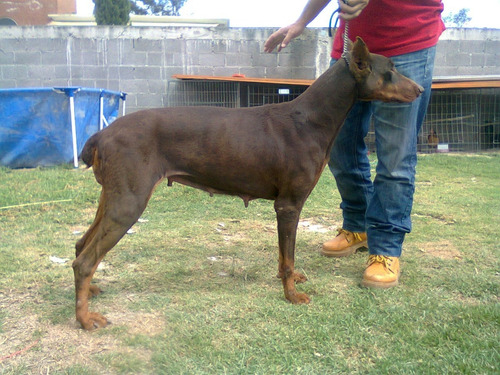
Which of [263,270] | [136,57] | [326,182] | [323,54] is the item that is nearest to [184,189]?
[326,182]

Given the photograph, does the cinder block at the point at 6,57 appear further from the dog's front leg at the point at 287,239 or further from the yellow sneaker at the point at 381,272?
the yellow sneaker at the point at 381,272

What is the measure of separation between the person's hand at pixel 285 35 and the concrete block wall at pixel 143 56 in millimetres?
6979

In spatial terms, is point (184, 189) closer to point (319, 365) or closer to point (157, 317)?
point (157, 317)

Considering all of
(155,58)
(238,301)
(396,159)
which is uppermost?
(155,58)

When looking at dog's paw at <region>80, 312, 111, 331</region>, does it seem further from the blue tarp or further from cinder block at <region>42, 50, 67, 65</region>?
cinder block at <region>42, 50, 67, 65</region>

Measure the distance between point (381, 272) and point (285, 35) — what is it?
1.82 m

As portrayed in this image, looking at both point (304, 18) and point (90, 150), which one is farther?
point (304, 18)

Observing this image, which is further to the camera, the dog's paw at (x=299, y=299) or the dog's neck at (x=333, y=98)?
the dog's neck at (x=333, y=98)

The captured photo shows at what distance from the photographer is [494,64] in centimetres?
1073

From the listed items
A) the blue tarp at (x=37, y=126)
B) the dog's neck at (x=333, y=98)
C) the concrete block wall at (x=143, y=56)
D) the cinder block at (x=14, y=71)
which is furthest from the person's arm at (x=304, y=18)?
the cinder block at (x=14, y=71)

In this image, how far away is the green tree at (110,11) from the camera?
58.1 feet

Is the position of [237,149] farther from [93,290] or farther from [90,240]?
[93,290]

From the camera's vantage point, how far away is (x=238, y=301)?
2764mm

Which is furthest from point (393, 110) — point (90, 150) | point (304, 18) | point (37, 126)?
point (37, 126)
